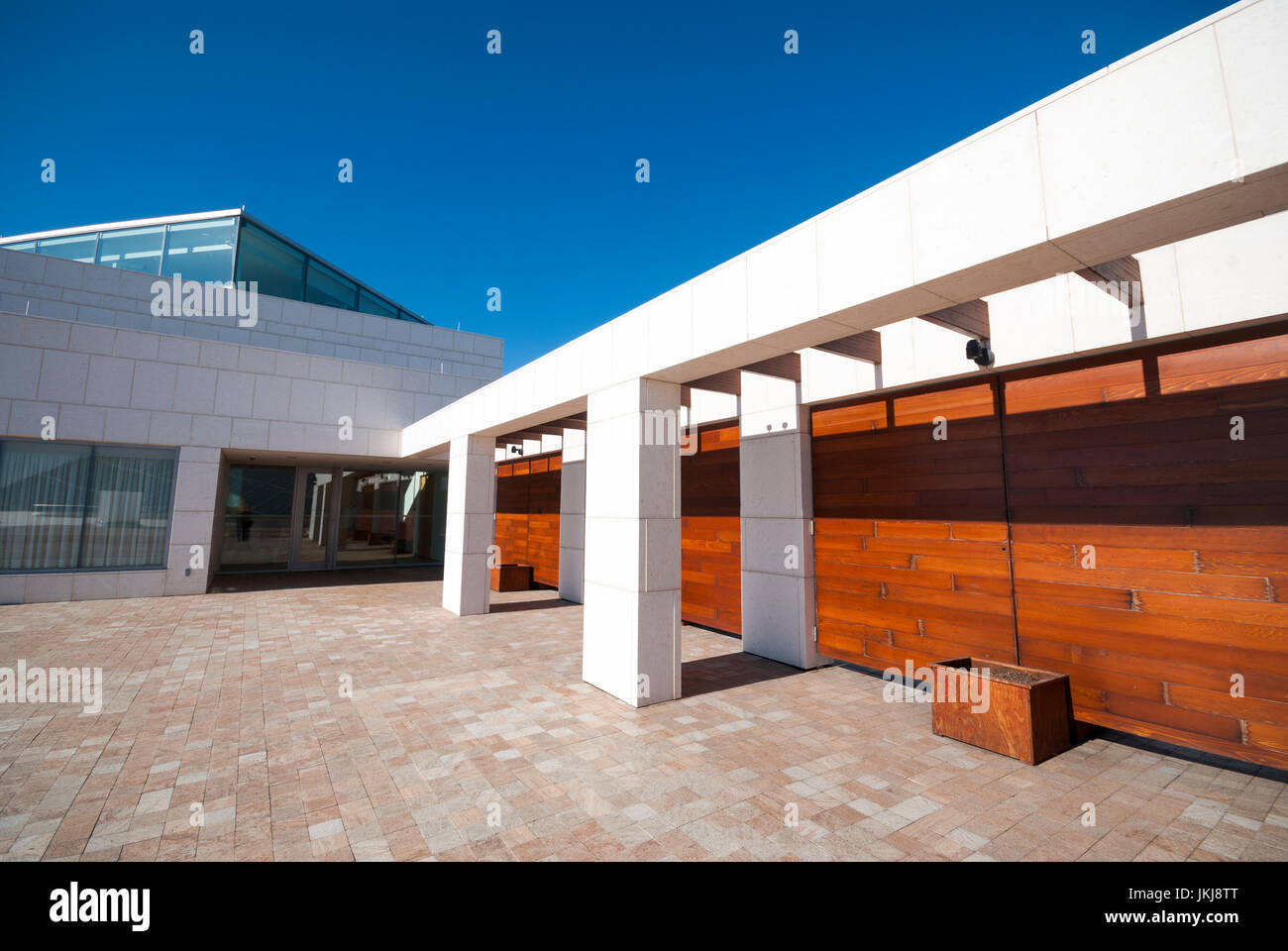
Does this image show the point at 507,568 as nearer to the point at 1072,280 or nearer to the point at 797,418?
the point at 797,418

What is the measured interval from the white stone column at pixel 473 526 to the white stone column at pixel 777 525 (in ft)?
18.6

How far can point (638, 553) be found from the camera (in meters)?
6.22

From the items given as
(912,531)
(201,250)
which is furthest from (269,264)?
(912,531)

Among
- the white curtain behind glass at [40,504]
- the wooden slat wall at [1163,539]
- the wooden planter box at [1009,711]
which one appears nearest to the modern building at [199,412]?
the white curtain behind glass at [40,504]

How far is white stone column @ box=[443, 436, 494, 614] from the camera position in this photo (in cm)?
1126

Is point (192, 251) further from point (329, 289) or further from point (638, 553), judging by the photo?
point (638, 553)

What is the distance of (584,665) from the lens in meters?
6.98

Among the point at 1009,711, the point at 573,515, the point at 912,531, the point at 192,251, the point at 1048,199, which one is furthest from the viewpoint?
the point at 192,251

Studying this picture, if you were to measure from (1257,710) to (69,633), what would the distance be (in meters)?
15.6

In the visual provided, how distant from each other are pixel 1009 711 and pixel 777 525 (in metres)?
3.80

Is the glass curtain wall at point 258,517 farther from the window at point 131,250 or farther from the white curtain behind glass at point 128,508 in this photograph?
the window at point 131,250

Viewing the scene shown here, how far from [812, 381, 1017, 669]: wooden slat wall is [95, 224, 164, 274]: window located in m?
25.6

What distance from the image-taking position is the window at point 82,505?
1215 cm
